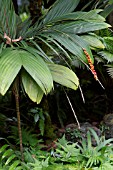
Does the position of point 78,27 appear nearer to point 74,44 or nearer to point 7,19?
point 74,44

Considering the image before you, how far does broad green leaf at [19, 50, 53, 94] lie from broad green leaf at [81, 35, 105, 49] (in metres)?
0.39

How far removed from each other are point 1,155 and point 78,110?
1349 millimetres

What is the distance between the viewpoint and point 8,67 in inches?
59.7

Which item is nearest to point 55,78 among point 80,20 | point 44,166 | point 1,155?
point 80,20

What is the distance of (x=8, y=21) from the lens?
2.00m

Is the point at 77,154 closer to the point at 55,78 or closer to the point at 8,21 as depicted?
the point at 55,78

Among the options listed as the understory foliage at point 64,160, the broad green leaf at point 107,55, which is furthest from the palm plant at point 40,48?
the broad green leaf at point 107,55

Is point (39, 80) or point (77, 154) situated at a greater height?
point (39, 80)

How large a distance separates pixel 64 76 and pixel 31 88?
0.22 meters

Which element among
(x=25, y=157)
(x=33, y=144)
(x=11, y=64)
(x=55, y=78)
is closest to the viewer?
(x=11, y=64)

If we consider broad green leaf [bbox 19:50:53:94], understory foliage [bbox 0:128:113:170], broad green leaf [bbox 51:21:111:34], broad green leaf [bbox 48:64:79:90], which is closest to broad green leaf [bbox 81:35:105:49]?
broad green leaf [bbox 51:21:111:34]

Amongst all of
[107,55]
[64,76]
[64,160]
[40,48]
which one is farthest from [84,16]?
[64,160]

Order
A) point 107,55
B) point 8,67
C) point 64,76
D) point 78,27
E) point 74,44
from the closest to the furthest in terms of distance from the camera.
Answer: point 8,67, point 64,76, point 74,44, point 78,27, point 107,55

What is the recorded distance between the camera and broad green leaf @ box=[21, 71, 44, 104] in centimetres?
155
